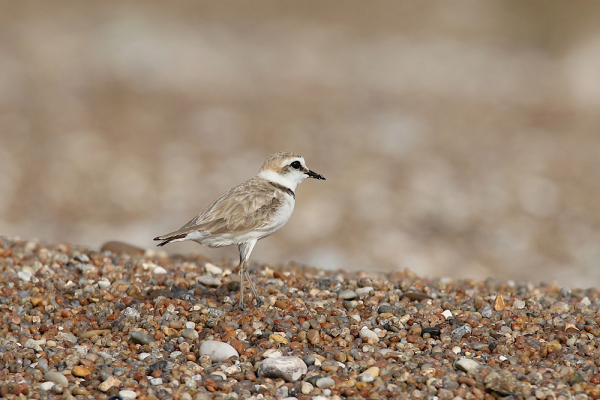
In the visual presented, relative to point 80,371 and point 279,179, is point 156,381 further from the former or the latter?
point 279,179

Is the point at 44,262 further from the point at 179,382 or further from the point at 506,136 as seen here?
the point at 506,136

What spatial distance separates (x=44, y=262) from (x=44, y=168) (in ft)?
25.8

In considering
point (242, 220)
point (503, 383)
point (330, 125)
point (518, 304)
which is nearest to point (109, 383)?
point (242, 220)

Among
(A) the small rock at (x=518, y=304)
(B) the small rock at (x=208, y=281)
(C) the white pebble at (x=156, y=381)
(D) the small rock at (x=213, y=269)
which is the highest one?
(D) the small rock at (x=213, y=269)

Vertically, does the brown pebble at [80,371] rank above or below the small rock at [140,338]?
below

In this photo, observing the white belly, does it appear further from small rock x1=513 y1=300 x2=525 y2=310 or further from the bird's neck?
small rock x1=513 y1=300 x2=525 y2=310

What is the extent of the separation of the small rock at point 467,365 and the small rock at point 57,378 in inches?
102

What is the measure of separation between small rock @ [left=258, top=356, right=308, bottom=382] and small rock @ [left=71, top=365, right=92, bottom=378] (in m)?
1.16

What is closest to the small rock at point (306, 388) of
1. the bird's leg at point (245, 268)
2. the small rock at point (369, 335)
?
the small rock at point (369, 335)

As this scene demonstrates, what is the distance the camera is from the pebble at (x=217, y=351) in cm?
500

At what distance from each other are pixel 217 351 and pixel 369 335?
3.79 feet

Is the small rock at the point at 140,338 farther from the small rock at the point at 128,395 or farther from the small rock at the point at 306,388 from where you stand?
the small rock at the point at 306,388

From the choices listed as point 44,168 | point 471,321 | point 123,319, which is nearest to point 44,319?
point 123,319

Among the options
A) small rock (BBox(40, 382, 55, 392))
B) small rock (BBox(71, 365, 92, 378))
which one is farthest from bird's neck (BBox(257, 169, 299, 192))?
small rock (BBox(40, 382, 55, 392))
